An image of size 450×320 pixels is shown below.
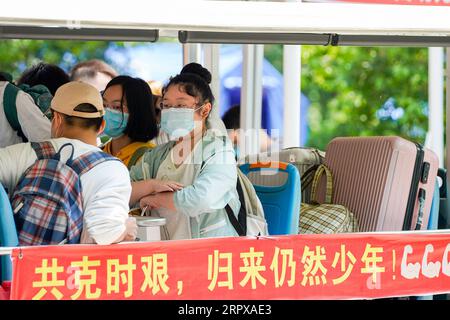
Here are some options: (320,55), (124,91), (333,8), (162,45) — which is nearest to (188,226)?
(124,91)

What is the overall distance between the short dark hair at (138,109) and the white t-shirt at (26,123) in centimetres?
44

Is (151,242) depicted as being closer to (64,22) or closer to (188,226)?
(188,226)

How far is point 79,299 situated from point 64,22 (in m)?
1.13

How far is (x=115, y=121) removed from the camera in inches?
198

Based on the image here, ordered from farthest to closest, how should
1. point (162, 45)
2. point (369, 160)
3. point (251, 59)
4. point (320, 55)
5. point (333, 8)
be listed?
point (320, 55) → point (162, 45) → point (251, 59) → point (369, 160) → point (333, 8)

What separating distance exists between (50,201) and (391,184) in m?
2.19

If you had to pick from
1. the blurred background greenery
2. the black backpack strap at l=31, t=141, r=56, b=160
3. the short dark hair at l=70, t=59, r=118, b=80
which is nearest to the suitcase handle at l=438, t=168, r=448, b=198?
the black backpack strap at l=31, t=141, r=56, b=160

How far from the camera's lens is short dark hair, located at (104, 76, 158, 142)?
5.05 meters

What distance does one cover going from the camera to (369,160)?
5527mm

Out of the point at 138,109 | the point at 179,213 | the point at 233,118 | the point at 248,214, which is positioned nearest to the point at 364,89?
the point at 233,118

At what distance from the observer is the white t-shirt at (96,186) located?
397 cm

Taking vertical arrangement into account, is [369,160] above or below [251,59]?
below

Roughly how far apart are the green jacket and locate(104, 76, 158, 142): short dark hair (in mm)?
405

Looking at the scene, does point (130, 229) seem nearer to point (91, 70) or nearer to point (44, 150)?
point (44, 150)
